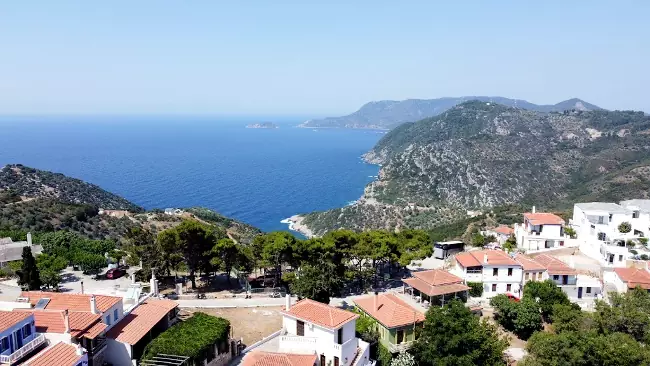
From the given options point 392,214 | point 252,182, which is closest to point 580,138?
point 392,214

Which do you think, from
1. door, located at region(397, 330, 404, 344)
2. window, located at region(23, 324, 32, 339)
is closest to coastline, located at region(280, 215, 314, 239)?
door, located at region(397, 330, 404, 344)

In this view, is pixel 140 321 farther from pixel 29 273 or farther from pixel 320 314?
pixel 29 273

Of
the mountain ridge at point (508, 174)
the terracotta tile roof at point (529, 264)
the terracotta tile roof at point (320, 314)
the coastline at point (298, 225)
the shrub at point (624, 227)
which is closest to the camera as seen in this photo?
the terracotta tile roof at point (320, 314)

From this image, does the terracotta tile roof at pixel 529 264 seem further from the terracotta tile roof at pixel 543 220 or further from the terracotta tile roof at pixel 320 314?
the terracotta tile roof at pixel 320 314

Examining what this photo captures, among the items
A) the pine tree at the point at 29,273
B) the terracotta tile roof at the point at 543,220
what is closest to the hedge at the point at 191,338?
the pine tree at the point at 29,273

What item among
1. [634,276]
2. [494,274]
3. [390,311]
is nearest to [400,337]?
[390,311]

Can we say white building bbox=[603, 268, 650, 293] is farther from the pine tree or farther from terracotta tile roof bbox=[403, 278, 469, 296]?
the pine tree
